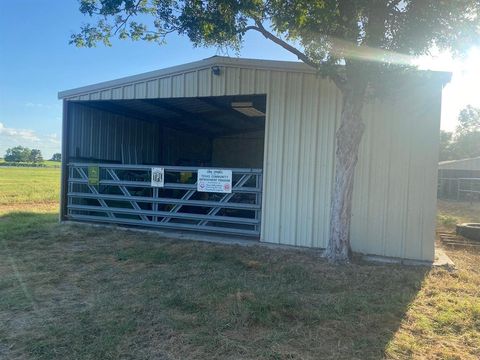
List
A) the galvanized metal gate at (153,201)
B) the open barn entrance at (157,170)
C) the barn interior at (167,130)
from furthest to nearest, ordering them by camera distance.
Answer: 1. the barn interior at (167,130)
2. the open barn entrance at (157,170)
3. the galvanized metal gate at (153,201)

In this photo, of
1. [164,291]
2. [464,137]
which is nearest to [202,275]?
[164,291]

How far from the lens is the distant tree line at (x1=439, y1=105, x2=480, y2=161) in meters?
51.7

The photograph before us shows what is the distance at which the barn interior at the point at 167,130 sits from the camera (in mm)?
10336

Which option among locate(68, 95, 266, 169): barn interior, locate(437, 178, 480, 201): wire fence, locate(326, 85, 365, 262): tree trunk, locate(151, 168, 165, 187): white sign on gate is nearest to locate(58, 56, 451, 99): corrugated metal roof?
locate(68, 95, 266, 169): barn interior

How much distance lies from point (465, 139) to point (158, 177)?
54650 millimetres

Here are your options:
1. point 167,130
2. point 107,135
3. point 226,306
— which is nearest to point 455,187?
point 167,130

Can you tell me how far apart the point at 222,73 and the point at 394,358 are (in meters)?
6.18

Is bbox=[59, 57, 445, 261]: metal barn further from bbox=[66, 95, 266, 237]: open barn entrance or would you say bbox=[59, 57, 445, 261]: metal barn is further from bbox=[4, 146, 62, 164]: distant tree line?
bbox=[4, 146, 62, 164]: distant tree line

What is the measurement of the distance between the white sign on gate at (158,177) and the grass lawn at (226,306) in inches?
86.3

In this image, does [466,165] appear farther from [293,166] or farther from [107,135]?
[107,135]

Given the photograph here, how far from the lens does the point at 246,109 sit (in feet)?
38.1

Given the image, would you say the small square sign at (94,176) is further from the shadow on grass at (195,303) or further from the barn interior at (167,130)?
the shadow on grass at (195,303)

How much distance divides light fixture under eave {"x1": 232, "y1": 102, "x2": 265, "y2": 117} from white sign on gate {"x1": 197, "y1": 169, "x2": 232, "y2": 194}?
2869mm

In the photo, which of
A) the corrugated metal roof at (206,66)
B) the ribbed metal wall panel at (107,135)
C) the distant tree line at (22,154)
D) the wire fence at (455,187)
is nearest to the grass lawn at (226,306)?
the corrugated metal roof at (206,66)
